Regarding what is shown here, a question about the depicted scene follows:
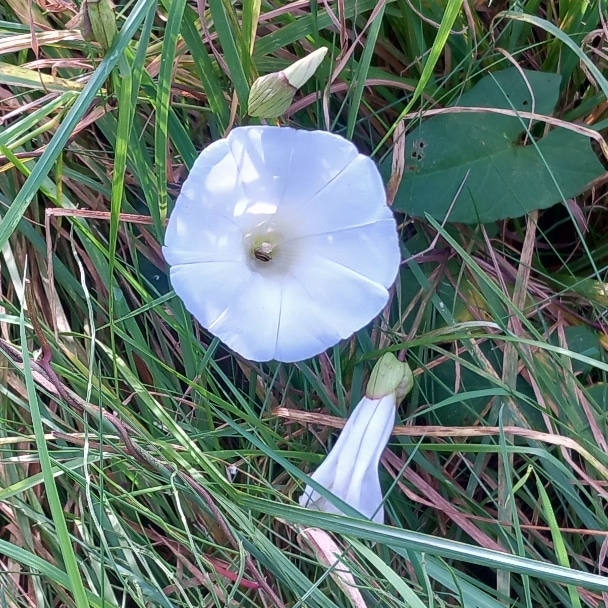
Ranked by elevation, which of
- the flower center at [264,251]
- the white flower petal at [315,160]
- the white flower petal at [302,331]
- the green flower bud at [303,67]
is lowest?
the white flower petal at [302,331]

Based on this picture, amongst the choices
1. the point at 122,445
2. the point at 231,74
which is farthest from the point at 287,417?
the point at 231,74

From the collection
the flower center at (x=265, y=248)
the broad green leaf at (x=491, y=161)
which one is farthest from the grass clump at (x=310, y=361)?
the flower center at (x=265, y=248)

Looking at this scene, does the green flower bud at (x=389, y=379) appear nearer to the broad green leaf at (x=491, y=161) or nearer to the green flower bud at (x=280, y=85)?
the broad green leaf at (x=491, y=161)

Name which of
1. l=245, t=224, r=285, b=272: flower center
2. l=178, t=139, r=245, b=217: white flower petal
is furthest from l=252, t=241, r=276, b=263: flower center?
l=178, t=139, r=245, b=217: white flower petal

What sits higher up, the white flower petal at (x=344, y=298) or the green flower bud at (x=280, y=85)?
the green flower bud at (x=280, y=85)

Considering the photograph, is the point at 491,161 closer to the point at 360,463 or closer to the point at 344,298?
the point at 344,298

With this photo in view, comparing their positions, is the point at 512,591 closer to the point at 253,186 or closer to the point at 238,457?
the point at 238,457
